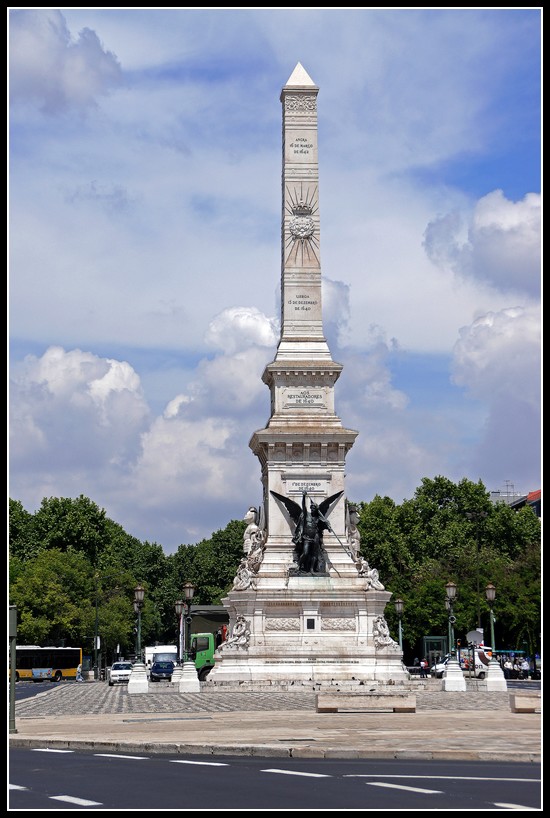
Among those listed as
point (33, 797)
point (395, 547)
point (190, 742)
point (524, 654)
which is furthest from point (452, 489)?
point (33, 797)

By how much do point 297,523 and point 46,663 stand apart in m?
42.8

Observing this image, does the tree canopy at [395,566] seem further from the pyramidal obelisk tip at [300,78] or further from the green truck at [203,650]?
the pyramidal obelisk tip at [300,78]

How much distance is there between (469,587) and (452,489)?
653 inches

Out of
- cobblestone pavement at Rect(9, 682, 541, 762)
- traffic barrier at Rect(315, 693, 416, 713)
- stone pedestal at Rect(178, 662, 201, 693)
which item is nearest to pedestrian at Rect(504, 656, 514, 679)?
stone pedestal at Rect(178, 662, 201, 693)

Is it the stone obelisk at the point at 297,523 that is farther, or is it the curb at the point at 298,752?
the stone obelisk at the point at 297,523

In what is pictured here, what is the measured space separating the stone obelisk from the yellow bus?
37573 mm

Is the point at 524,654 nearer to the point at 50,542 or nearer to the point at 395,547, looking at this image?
the point at 395,547

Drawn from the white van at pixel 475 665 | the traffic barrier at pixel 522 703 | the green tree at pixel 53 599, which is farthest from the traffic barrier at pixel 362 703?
the green tree at pixel 53 599

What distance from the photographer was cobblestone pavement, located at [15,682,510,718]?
35.8 m

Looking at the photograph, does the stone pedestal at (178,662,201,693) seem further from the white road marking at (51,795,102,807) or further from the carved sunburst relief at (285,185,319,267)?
the white road marking at (51,795,102,807)

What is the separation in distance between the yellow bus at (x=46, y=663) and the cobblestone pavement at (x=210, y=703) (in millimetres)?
40183

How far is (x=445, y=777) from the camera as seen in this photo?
16.8m

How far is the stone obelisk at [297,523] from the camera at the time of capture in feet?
163

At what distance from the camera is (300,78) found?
2334 inches
